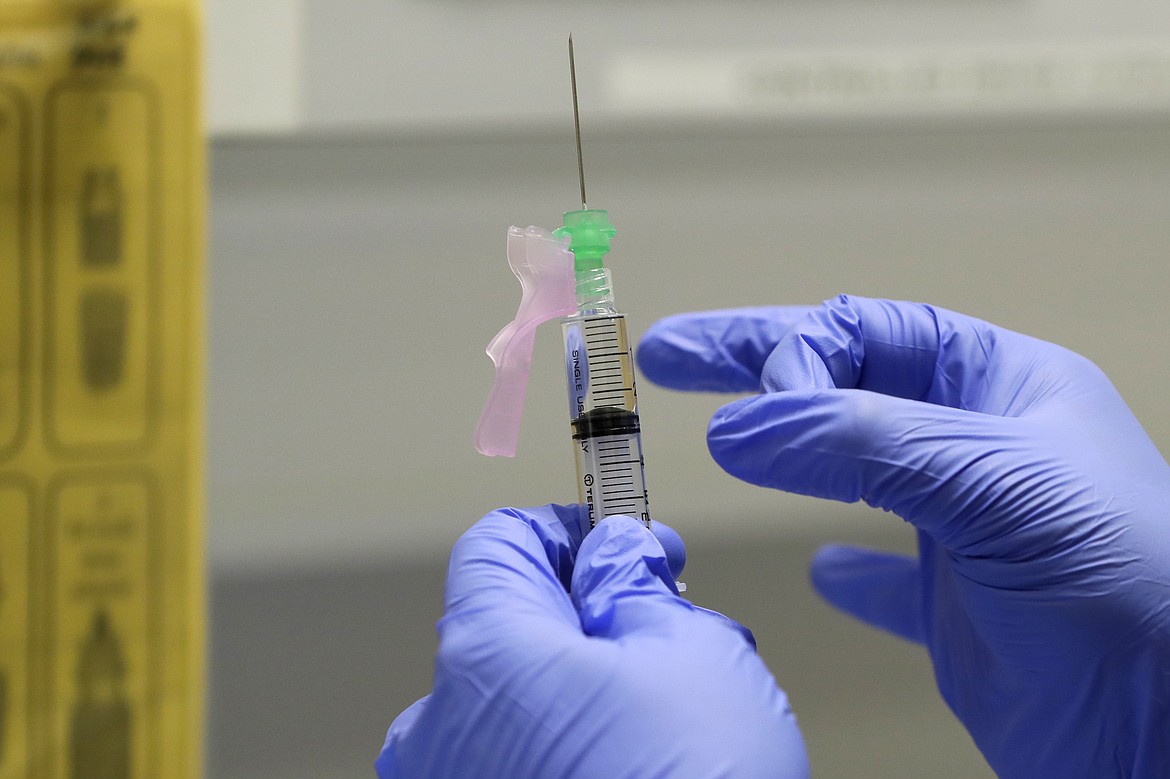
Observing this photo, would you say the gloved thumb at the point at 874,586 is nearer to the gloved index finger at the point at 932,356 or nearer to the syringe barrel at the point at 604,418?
the gloved index finger at the point at 932,356

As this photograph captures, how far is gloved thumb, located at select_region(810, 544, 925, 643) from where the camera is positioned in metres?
1.26

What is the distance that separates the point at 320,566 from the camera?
1.37 metres

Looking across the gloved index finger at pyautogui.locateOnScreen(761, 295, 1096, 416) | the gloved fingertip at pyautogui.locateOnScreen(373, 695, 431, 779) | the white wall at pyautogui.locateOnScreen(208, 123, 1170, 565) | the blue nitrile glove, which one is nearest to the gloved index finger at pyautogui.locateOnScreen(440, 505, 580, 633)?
the gloved fingertip at pyautogui.locateOnScreen(373, 695, 431, 779)

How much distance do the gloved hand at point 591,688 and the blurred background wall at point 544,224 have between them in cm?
65

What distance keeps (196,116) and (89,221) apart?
8 centimetres

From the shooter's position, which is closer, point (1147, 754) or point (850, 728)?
point (1147, 754)

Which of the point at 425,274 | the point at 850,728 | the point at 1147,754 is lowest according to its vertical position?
the point at 850,728

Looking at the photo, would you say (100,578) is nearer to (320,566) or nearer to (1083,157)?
(320,566)

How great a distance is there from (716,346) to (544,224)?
1.41ft

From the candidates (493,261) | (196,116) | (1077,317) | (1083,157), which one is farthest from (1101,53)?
(196,116)

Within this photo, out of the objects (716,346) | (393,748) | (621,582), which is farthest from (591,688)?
(716,346)

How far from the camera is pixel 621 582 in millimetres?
756

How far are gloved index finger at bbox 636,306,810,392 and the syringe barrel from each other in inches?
11.8

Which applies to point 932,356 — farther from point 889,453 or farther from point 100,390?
point 100,390
